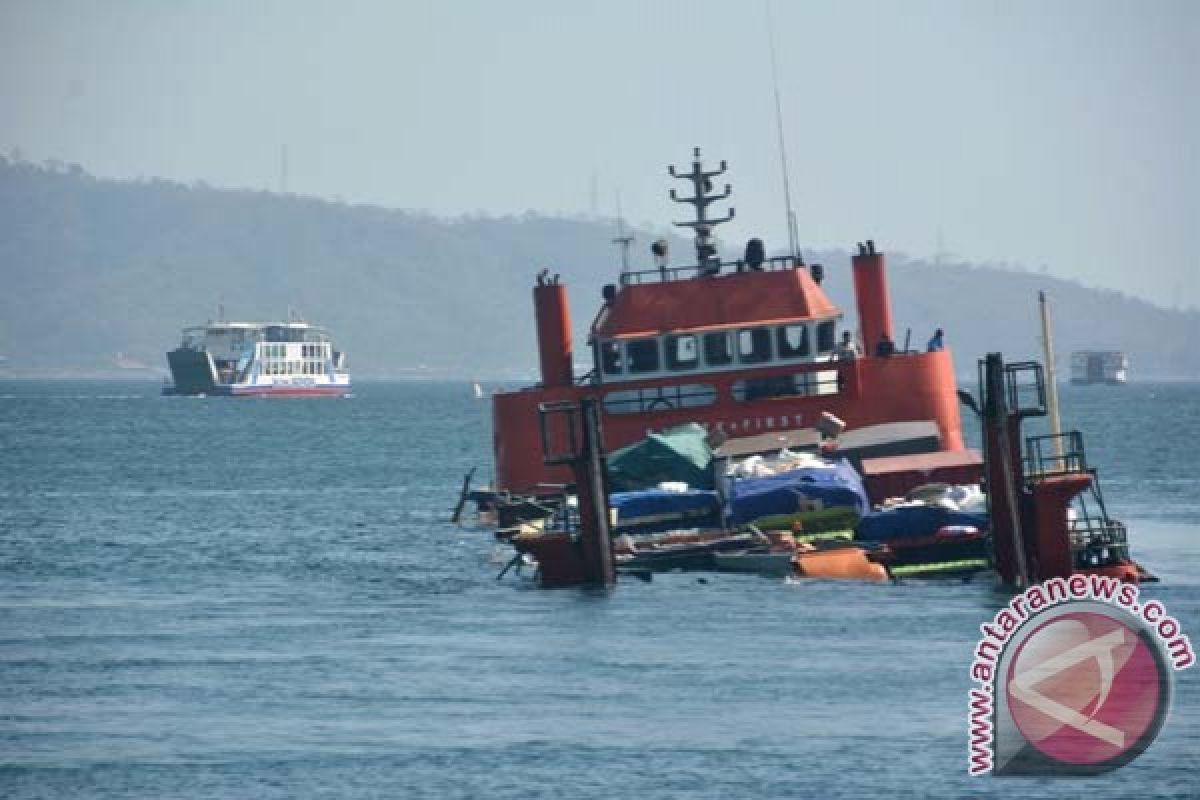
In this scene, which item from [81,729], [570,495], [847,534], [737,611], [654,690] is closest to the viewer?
[81,729]

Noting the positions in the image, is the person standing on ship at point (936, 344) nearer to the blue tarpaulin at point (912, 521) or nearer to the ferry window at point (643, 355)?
the ferry window at point (643, 355)

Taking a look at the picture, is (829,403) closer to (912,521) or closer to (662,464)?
(662,464)

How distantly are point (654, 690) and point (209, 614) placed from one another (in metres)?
12.6

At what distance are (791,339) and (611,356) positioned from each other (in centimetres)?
414

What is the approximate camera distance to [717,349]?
60.2m

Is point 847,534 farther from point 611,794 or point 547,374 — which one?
point 611,794

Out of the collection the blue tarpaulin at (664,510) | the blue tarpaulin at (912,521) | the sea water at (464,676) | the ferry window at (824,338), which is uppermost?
the ferry window at (824,338)

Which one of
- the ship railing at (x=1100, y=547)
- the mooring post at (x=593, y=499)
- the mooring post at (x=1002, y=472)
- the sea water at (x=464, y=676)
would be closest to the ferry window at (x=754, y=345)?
the sea water at (x=464, y=676)

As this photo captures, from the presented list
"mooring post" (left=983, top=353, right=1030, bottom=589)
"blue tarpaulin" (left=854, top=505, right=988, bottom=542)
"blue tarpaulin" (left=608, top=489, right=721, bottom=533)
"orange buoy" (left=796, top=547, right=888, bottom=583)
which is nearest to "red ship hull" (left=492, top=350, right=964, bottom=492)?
"blue tarpaulin" (left=608, top=489, right=721, bottom=533)

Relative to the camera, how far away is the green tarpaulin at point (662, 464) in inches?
2164

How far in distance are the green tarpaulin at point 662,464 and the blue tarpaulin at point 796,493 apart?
101 inches

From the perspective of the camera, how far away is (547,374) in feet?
207

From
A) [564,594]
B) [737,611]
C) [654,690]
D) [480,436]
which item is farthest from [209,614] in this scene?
[480,436]

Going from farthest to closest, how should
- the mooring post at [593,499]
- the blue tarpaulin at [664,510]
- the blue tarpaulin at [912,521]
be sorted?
the blue tarpaulin at [664,510] → the blue tarpaulin at [912,521] → the mooring post at [593,499]
